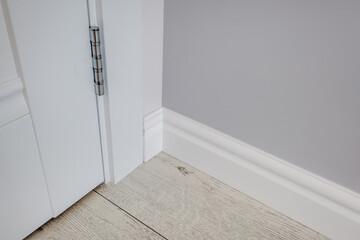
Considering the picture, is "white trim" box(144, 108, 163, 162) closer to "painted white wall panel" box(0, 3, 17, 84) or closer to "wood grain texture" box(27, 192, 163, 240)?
"wood grain texture" box(27, 192, 163, 240)

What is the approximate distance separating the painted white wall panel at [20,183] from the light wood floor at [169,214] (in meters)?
Answer: 0.06

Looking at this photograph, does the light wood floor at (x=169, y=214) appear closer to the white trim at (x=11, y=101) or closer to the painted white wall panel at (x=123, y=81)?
the painted white wall panel at (x=123, y=81)

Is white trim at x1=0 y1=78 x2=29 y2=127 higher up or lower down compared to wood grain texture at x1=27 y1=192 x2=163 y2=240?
higher up

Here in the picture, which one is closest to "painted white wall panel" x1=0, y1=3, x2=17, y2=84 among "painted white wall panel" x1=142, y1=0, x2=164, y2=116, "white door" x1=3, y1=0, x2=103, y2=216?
"white door" x1=3, y1=0, x2=103, y2=216

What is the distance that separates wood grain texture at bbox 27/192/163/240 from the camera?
79 cm

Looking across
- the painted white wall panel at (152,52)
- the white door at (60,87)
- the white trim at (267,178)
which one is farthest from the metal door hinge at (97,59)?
the white trim at (267,178)

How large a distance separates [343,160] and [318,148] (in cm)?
5

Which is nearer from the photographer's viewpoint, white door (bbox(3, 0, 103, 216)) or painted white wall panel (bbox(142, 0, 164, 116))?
white door (bbox(3, 0, 103, 216))

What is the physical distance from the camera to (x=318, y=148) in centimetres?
75

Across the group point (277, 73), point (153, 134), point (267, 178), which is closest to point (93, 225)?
point (153, 134)

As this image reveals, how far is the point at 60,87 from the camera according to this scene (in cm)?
69

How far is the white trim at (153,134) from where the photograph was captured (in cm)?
93

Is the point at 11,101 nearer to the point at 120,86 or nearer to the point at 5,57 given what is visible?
the point at 5,57

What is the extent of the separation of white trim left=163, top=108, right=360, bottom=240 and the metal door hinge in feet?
0.78
